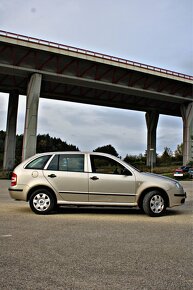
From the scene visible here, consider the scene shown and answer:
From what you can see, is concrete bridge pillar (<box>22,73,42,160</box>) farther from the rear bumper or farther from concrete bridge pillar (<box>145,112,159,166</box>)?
concrete bridge pillar (<box>145,112,159,166</box>)

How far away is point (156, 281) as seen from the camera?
3641 millimetres

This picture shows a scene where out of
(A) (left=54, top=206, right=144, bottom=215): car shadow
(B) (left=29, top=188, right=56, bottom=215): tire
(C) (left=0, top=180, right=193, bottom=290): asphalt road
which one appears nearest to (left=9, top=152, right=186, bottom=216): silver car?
(B) (left=29, top=188, right=56, bottom=215): tire

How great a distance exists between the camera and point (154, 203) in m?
8.07

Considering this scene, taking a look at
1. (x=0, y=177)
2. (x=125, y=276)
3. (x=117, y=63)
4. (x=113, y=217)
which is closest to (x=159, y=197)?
(x=113, y=217)

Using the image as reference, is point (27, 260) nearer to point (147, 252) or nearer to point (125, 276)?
point (125, 276)

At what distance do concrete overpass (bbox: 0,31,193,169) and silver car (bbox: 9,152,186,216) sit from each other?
2691 centimetres

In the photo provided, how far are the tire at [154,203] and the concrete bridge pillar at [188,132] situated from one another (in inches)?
1696

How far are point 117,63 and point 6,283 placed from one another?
3663 cm

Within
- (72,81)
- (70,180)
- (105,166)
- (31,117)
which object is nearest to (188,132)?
(72,81)

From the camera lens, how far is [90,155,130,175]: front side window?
820 centimetres

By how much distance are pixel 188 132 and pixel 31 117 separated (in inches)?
1016

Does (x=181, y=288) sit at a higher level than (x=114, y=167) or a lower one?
lower

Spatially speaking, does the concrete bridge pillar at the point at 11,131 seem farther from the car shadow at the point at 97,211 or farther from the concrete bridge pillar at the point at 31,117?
the car shadow at the point at 97,211

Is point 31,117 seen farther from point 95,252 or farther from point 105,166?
point 95,252
